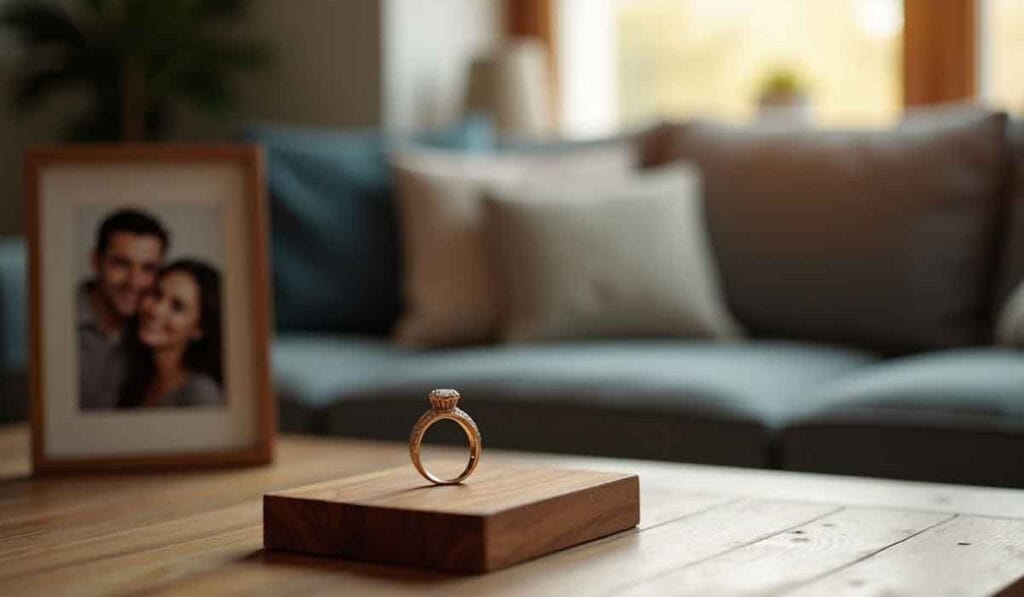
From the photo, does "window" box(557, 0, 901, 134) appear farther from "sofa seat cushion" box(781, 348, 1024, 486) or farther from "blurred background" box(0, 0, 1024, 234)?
"sofa seat cushion" box(781, 348, 1024, 486)

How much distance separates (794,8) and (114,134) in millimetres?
2105

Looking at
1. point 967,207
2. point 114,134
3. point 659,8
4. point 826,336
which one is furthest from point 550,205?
point 114,134

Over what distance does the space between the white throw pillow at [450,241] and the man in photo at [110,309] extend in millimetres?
1416

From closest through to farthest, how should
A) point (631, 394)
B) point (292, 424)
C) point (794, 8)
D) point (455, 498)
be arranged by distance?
point (455, 498), point (631, 394), point (292, 424), point (794, 8)

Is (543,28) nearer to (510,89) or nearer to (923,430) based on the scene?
(510,89)

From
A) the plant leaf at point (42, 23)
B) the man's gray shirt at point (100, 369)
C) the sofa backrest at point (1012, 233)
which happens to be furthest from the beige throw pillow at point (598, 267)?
the plant leaf at point (42, 23)

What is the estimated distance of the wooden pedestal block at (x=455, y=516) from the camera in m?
1.03

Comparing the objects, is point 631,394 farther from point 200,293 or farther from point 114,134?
point 114,134

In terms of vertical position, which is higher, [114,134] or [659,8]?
[659,8]

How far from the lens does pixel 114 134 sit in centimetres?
455

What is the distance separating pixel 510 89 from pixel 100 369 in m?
2.49

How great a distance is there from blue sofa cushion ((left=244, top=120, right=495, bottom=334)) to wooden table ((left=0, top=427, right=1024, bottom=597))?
5.54 feet

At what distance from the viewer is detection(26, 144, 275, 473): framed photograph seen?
1.58 metres

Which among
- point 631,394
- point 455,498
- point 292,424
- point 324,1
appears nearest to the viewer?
point 455,498
